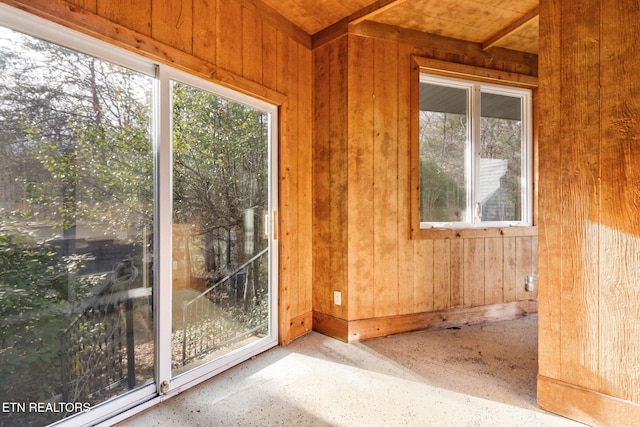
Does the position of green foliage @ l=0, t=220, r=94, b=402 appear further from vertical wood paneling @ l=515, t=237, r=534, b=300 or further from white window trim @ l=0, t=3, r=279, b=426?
vertical wood paneling @ l=515, t=237, r=534, b=300

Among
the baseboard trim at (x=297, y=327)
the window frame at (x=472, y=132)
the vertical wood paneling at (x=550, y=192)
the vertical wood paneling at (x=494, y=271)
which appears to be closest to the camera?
the vertical wood paneling at (x=550, y=192)

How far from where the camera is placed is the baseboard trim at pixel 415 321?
8.79ft

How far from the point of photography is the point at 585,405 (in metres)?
1.61

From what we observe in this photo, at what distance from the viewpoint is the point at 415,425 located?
161 cm

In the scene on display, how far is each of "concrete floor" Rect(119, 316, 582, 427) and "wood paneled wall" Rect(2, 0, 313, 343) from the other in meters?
0.51

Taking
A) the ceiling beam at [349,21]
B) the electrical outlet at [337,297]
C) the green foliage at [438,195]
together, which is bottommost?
the electrical outlet at [337,297]

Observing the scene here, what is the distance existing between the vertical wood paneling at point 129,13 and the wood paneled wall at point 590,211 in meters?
2.21

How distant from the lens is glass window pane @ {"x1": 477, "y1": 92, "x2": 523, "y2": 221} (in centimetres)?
319

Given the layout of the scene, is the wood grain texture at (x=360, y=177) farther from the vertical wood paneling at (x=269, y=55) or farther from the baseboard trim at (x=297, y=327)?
the vertical wood paneling at (x=269, y=55)

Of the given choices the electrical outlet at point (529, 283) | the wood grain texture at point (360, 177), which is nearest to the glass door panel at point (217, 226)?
the wood grain texture at point (360, 177)

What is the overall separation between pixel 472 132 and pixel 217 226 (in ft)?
8.59

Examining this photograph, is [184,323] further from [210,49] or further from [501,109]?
[501,109]

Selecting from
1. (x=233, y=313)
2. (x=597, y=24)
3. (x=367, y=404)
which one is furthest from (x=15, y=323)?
(x=597, y=24)

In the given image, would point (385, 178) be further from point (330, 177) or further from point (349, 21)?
point (349, 21)
